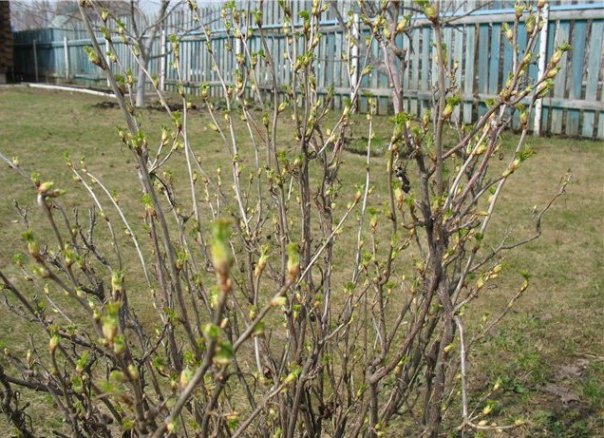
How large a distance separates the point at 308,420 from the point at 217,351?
142cm

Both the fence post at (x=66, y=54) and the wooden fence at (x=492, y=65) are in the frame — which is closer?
the wooden fence at (x=492, y=65)

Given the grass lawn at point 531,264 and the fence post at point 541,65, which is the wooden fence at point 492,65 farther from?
the grass lawn at point 531,264

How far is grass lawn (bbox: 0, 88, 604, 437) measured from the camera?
3.39 meters

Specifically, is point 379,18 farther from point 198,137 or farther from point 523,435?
point 198,137

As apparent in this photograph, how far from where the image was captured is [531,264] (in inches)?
203

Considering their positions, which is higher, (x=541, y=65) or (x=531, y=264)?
(x=541, y=65)

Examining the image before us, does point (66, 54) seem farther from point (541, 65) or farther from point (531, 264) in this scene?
point (531, 264)

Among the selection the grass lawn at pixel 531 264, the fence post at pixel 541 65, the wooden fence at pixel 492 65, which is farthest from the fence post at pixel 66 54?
the fence post at pixel 541 65

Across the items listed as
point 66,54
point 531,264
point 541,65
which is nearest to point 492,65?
point 541,65

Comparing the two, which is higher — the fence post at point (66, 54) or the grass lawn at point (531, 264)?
the fence post at point (66, 54)

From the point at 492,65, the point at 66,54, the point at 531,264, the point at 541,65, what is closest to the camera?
the point at 531,264

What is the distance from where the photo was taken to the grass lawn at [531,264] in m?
3.39

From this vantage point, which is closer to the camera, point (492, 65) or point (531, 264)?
point (531, 264)

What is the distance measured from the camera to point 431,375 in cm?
215
